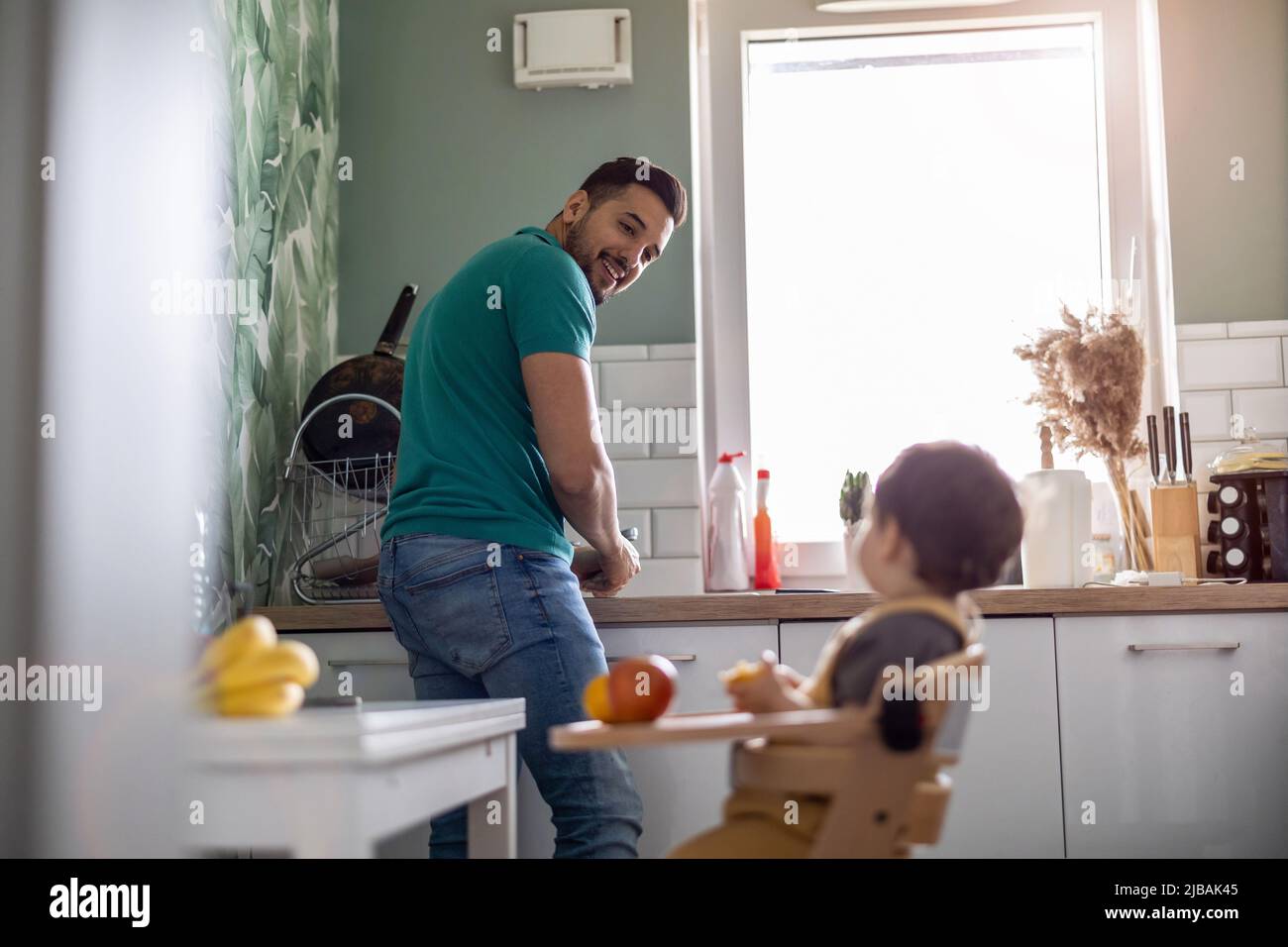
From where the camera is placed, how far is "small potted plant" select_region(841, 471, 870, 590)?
2.41 meters

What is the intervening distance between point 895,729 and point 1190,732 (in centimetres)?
129

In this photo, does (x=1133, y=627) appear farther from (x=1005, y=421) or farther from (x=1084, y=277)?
(x=1084, y=277)

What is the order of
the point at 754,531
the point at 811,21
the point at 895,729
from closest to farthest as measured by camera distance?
1. the point at 895,729
2. the point at 754,531
3. the point at 811,21

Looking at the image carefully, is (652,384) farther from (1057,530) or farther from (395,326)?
(1057,530)

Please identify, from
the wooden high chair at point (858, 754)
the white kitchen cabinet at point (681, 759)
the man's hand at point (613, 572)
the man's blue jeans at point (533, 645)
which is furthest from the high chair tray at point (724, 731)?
the white kitchen cabinet at point (681, 759)

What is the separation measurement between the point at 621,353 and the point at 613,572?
0.84m

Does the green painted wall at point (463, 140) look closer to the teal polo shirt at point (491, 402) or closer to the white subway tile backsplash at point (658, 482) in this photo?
the white subway tile backsplash at point (658, 482)

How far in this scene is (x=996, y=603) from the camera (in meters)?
1.96

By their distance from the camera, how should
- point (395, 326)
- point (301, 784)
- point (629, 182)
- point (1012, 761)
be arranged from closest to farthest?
point (301, 784) → point (629, 182) → point (1012, 761) → point (395, 326)

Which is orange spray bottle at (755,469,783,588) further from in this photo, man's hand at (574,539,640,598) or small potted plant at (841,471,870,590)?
man's hand at (574,539,640,598)

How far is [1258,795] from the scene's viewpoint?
194cm

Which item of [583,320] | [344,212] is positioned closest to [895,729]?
[583,320]

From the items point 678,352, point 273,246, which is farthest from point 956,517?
point 273,246

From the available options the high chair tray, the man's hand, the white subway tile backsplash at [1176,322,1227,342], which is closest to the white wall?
the high chair tray
